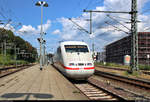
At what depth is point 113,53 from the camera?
98.8 metres

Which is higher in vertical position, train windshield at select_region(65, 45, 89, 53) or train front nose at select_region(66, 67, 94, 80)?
train windshield at select_region(65, 45, 89, 53)

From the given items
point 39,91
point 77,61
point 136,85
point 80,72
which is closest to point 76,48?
point 77,61

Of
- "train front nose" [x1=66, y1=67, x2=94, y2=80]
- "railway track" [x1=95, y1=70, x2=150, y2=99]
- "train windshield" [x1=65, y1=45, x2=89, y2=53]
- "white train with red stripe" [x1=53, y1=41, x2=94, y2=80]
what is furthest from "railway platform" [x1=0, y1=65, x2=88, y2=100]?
"railway track" [x1=95, y1=70, x2=150, y2=99]

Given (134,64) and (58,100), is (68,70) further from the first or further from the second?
(134,64)

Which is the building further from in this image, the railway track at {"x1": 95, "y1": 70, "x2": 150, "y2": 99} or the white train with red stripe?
the white train with red stripe

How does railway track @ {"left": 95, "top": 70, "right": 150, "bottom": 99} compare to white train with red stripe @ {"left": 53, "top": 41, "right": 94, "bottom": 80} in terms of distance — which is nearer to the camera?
railway track @ {"left": 95, "top": 70, "right": 150, "bottom": 99}

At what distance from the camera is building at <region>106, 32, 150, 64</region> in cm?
7406

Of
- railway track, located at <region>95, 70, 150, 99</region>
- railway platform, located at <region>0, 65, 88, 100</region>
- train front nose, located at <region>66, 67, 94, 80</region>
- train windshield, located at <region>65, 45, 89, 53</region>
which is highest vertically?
train windshield, located at <region>65, 45, 89, 53</region>

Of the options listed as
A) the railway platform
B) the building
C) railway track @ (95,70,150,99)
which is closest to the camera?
the railway platform

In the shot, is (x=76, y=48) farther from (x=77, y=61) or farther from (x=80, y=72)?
(x=80, y=72)

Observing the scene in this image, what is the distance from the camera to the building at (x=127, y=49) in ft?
243

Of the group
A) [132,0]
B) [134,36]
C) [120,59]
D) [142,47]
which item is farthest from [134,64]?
[120,59]

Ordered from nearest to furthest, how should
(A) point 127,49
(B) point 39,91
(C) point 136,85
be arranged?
(B) point 39,91
(C) point 136,85
(A) point 127,49

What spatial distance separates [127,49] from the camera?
3044 inches
